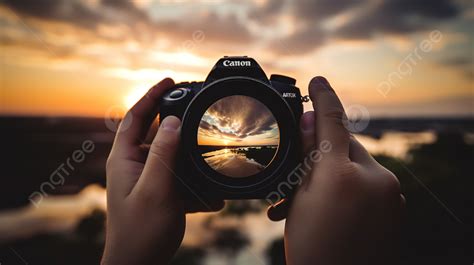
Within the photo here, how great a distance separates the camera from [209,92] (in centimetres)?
98

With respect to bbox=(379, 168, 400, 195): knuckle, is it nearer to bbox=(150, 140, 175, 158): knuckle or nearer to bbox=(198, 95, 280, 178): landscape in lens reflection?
bbox=(198, 95, 280, 178): landscape in lens reflection

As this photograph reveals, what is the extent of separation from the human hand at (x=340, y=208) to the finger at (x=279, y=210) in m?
0.08

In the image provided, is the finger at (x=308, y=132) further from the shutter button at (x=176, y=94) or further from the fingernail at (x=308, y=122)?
the shutter button at (x=176, y=94)

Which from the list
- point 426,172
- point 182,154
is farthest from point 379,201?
point 426,172

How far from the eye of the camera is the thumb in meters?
0.84

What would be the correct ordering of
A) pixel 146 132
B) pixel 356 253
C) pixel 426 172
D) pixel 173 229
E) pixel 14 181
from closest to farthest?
1. pixel 356 253
2. pixel 173 229
3. pixel 146 132
4. pixel 426 172
5. pixel 14 181

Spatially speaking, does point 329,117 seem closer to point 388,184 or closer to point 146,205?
point 388,184

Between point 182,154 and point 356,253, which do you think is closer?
point 356,253

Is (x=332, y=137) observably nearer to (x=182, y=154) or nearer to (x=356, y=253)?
(x=356, y=253)

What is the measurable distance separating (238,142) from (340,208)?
33cm

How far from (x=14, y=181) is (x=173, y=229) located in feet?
33.3

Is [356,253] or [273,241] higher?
[356,253]

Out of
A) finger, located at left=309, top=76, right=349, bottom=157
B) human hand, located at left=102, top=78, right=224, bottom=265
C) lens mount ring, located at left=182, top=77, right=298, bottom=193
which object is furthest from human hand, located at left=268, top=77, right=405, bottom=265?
human hand, located at left=102, top=78, right=224, bottom=265

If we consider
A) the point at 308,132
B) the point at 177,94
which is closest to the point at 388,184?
the point at 308,132
